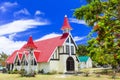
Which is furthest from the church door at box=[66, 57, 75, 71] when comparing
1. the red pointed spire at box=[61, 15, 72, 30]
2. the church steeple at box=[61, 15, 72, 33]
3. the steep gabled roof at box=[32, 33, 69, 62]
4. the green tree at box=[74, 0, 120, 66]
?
the green tree at box=[74, 0, 120, 66]

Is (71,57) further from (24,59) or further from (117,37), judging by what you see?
(117,37)

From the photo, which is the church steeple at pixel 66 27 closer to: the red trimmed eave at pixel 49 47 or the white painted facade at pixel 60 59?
the red trimmed eave at pixel 49 47

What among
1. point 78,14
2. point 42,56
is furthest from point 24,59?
point 78,14

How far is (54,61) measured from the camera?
53906mm

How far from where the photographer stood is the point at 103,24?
40.4ft

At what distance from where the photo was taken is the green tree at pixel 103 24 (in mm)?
12320

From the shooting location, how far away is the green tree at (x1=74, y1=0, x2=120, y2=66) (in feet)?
40.4

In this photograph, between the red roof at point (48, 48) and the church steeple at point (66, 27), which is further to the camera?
the church steeple at point (66, 27)

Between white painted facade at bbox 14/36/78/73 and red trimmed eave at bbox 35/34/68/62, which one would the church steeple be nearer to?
red trimmed eave at bbox 35/34/68/62

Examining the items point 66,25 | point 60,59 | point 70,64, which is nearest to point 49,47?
point 60,59

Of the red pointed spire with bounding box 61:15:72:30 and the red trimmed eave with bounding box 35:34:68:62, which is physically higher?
the red pointed spire with bounding box 61:15:72:30

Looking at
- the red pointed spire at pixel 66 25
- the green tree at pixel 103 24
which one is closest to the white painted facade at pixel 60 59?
the red pointed spire at pixel 66 25

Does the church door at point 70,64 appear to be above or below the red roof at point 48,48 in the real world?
below

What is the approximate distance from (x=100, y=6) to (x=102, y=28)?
1248mm
